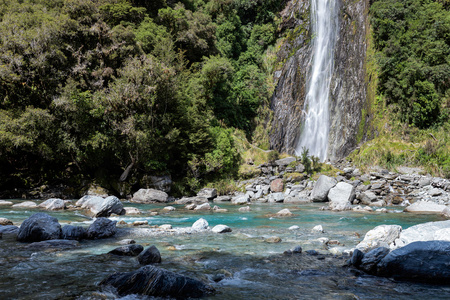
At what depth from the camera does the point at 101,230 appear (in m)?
8.20

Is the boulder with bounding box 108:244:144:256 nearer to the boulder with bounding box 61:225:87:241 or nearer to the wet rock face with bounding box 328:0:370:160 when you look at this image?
the boulder with bounding box 61:225:87:241

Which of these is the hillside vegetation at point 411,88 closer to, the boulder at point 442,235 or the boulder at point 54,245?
the boulder at point 442,235

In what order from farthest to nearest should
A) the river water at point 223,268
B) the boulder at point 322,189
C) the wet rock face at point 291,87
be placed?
1. the wet rock face at point 291,87
2. the boulder at point 322,189
3. the river water at point 223,268

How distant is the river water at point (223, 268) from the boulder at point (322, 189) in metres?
9.57

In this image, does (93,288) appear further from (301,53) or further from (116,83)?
(301,53)

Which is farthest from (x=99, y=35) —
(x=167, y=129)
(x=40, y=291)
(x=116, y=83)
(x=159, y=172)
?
(x=40, y=291)

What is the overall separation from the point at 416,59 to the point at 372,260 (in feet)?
79.6

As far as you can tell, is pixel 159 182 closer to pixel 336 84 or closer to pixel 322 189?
pixel 322 189

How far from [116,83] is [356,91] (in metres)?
21.3

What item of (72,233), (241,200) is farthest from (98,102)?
(72,233)

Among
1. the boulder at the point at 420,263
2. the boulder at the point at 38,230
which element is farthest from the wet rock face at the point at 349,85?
the boulder at the point at 38,230

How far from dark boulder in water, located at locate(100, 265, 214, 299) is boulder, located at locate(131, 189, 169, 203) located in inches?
601

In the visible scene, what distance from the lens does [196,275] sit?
4.97 meters

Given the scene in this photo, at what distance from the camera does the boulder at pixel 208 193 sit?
21625 mm
